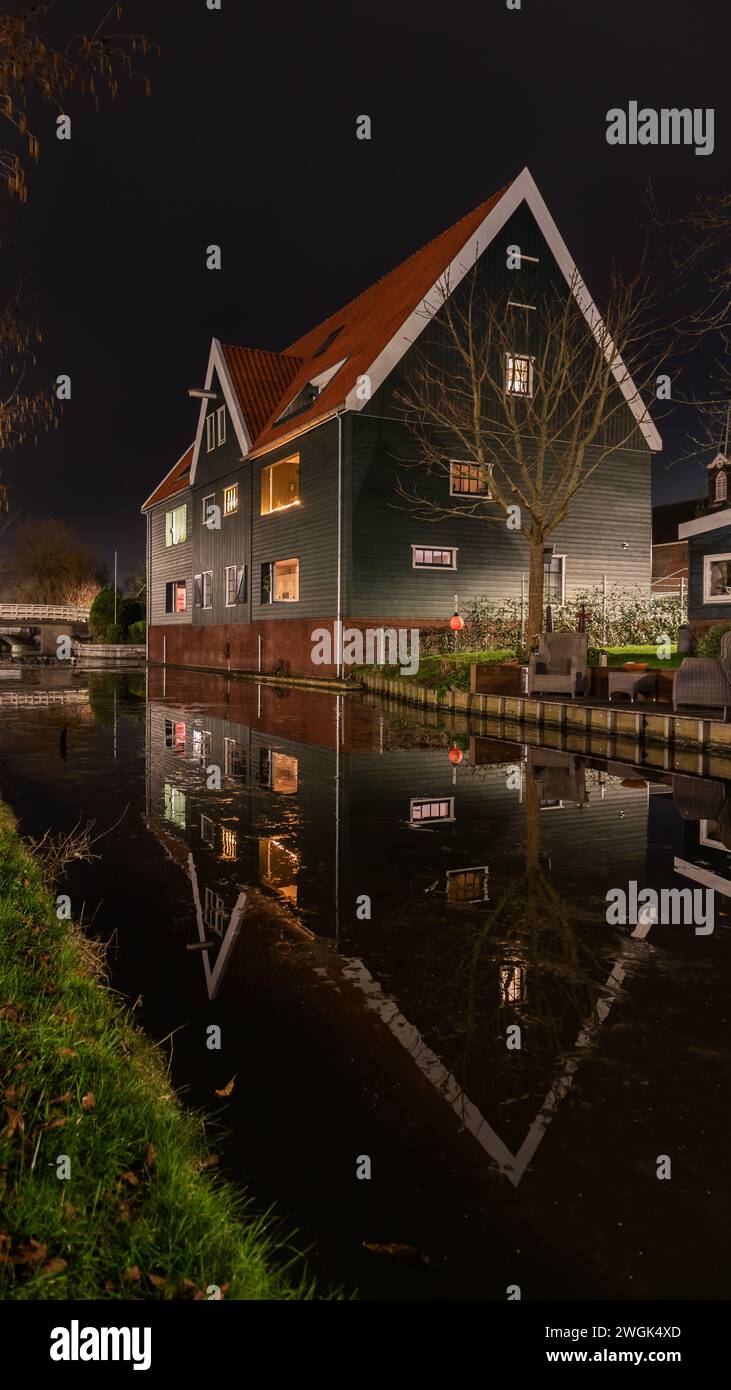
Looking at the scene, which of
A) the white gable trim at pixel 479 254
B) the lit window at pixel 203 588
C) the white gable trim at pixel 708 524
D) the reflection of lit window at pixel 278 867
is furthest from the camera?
the lit window at pixel 203 588

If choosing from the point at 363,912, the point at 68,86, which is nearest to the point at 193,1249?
the point at 363,912

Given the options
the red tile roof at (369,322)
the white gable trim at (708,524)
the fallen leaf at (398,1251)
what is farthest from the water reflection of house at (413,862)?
the red tile roof at (369,322)

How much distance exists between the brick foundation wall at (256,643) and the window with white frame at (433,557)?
1588 millimetres

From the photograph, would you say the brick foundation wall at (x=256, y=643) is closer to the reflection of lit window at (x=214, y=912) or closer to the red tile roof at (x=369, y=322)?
the red tile roof at (x=369, y=322)

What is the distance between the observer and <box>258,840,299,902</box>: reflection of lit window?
232 inches

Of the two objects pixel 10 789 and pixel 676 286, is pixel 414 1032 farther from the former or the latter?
pixel 676 286

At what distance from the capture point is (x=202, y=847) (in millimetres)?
7020

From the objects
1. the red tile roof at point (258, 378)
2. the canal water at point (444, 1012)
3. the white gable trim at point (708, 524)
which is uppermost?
the red tile roof at point (258, 378)

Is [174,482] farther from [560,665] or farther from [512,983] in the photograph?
[512,983]

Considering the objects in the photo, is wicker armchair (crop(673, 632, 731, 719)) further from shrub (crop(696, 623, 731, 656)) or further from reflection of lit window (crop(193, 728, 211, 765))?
reflection of lit window (crop(193, 728, 211, 765))

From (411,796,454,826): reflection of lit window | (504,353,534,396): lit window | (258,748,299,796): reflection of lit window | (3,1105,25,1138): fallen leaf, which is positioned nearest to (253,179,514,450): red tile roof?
(504,353,534,396): lit window

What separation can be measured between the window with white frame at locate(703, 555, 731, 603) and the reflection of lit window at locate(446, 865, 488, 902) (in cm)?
1947

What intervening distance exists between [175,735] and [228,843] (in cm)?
783

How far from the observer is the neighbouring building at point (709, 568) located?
23.1 meters
